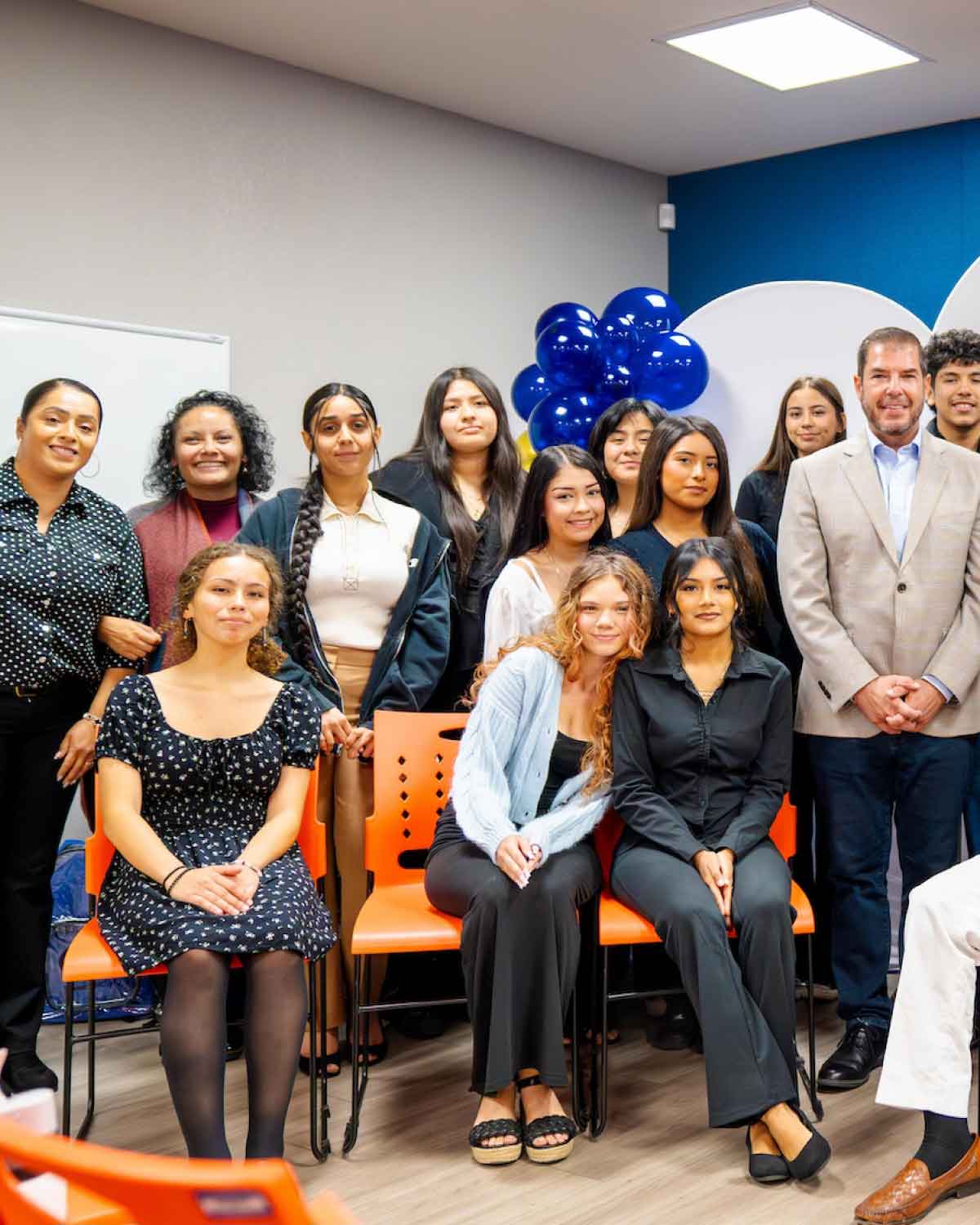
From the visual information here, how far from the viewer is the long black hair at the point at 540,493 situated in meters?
3.53

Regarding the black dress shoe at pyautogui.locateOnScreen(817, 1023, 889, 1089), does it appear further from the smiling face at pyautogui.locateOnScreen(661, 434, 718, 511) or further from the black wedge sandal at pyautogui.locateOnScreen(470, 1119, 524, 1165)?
the smiling face at pyautogui.locateOnScreen(661, 434, 718, 511)

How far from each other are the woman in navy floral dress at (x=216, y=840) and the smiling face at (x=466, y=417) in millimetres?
851

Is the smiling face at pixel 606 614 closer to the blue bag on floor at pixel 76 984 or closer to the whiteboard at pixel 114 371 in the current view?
the blue bag on floor at pixel 76 984

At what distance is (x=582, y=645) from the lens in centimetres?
330

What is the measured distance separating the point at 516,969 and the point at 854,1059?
0.92 meters

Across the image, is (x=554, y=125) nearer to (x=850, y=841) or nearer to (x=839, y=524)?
(x=839, y=524)

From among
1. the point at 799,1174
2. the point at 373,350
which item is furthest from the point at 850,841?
the point at 373,350

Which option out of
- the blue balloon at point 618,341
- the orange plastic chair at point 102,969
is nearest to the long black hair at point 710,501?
the orange plastic chair at point 102,969

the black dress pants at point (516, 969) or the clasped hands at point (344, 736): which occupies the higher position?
the clasped hands at point (344, 736)

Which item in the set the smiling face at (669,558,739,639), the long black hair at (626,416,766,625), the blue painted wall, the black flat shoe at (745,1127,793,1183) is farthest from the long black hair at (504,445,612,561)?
the blue painted wall

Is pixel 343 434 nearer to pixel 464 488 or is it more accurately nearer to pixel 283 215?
pixel 464 488

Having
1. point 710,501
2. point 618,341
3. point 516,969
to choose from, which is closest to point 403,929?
point 516,969

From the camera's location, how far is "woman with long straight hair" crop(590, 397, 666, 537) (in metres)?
3.83

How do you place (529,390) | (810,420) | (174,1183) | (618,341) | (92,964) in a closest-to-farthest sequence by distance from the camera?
(174,1183)
(92,964)
(810,420)
(618,341)
(529,390)
